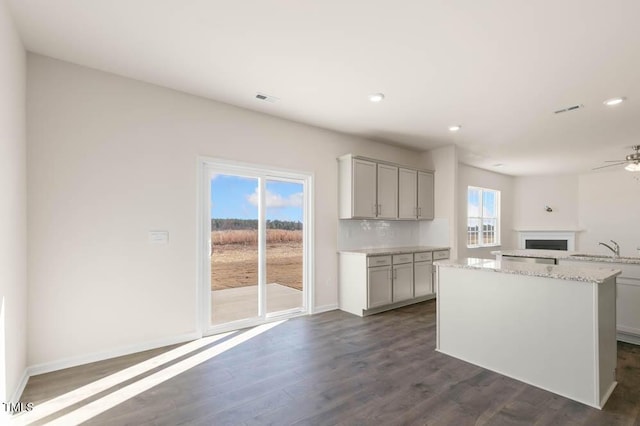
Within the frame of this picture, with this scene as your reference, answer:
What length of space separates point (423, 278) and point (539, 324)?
272 cm

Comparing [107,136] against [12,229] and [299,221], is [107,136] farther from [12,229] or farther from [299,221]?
[299,221]

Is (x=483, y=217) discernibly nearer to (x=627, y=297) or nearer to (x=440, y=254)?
(x=440, y=254)

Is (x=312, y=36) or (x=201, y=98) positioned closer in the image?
(x=312, y=36)

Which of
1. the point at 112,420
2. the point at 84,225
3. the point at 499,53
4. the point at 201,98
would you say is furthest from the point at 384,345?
the point at 201,98

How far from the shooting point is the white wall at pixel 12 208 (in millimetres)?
2109

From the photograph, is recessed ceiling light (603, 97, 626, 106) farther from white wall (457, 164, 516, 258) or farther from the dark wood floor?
white wall (457, 164, 516, 258)

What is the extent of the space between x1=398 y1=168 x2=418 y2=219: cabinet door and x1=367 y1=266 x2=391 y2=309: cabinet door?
1.16 metres

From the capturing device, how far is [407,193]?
18.1 ft

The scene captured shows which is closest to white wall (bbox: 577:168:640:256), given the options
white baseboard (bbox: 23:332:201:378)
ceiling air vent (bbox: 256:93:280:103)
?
ceiling air vent (bbox: 256:93:280:103)

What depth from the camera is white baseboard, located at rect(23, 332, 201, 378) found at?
109 inches

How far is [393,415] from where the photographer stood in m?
2.20

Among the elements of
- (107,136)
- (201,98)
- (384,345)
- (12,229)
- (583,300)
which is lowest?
(384,345)

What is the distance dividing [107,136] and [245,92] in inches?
57.4

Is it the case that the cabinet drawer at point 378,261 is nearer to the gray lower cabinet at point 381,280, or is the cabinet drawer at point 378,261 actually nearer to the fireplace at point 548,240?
the gray lower cabinet at point 381,280
